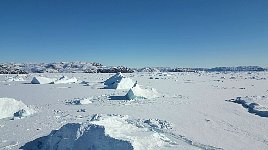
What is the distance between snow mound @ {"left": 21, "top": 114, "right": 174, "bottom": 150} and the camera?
503 centimetres

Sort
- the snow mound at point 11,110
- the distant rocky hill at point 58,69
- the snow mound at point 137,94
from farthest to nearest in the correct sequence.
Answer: the distant rocky hill at point 58,69
the snow mound at point 137,94
the snow mound at point 11,110

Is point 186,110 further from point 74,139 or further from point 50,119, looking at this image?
point 74,139

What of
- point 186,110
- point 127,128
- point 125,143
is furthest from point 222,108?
point 125,143

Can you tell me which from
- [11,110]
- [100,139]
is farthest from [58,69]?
[100,139]

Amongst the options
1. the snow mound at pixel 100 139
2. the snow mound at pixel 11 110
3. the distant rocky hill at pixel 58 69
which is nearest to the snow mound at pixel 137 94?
the snow mound at pixel 11 110

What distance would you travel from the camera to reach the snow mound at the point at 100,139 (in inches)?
198

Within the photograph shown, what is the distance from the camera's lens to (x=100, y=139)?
204 inches

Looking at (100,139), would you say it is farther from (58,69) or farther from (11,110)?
(58,69)

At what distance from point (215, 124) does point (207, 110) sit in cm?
257

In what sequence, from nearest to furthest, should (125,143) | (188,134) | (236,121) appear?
(125,143)
(188,134)
(236,121)

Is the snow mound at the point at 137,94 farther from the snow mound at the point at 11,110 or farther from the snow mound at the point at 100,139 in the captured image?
the snow mound at the point at 100,139

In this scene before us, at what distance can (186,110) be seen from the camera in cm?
1069

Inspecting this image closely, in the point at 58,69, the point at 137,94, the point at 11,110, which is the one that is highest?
the point at 137,94

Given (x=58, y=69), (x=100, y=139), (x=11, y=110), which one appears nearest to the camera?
(x=100, y=139)
